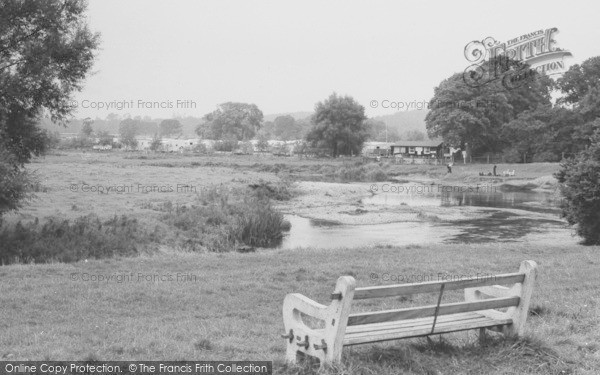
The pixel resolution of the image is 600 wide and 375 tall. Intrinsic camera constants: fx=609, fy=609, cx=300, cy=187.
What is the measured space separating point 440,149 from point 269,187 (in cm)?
7691

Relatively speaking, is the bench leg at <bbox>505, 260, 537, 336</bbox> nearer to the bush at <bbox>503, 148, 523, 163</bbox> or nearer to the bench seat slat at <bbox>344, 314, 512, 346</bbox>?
the bench seat slat at <bbox>344, 314, 512, 346</bbox>

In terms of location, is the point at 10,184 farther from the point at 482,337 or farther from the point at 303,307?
the point at 482,337

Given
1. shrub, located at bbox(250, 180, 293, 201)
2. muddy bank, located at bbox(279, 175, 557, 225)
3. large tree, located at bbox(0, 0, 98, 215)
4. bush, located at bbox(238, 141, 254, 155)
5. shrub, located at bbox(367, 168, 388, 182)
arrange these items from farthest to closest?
bush, located at bbox(238, 141, 254, 155) → shrub, located at bbox(367, 168, 388, 182) → shrub, located at bbox(250, 180, 293, 201) → muddy bank, located at bbox(279, 175, 557, 225) → large tree, located at bbox(0, 0, 98, 215)

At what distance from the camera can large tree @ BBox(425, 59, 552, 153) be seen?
9381 cm

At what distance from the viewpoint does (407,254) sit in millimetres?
20891

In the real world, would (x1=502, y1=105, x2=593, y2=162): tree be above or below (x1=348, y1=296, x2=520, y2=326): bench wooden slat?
above

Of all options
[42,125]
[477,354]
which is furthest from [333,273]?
[42,125]

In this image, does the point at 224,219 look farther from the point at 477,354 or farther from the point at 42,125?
the point at 477,354

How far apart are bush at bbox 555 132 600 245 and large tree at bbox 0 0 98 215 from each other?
23.9 meters

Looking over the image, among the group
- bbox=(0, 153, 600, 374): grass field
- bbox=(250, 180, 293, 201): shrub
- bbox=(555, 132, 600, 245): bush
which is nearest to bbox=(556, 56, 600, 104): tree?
bbox=(250, 180, 293, 201): shrub

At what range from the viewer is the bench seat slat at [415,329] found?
6.79m

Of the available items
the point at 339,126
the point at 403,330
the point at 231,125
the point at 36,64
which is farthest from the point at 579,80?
the point at 231,125

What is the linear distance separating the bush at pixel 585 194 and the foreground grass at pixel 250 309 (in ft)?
25.3

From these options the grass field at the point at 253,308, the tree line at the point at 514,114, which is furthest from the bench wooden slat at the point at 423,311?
the tree line at the point at 514,114
